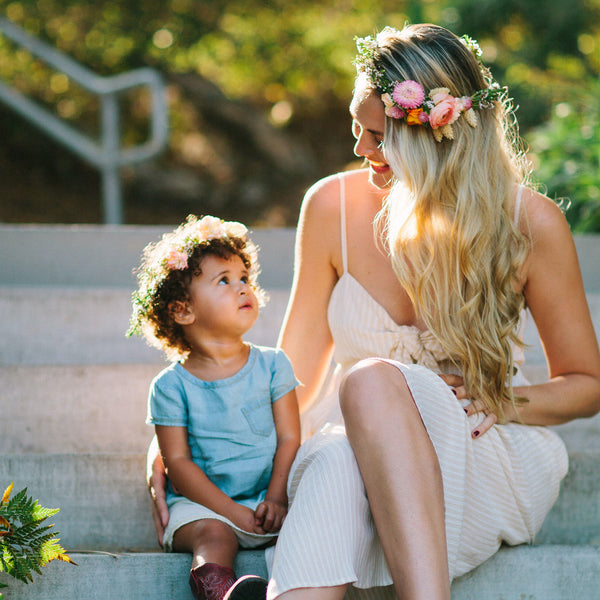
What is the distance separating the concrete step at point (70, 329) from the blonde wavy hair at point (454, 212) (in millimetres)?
1222

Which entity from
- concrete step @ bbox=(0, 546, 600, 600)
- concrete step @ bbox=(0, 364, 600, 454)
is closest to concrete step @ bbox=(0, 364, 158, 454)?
concrete step @ bbox=(0, 364, 600, 454)

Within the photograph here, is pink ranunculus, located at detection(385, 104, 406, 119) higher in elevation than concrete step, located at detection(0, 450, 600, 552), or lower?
higher

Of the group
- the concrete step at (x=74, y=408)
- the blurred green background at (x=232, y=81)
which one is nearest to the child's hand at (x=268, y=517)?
the concrete step at (x=74, y=408)

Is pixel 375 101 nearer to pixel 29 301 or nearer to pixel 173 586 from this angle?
pixel 173 586

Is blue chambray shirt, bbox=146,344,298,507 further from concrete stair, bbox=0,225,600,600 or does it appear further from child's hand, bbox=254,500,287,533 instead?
concrete stair, bbox=0,225,600,600

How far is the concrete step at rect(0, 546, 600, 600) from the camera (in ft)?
5.70

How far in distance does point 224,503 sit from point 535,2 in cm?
586

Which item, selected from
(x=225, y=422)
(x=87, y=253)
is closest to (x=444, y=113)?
(x=225, y=422)

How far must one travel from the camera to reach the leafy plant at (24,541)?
1.58 meters

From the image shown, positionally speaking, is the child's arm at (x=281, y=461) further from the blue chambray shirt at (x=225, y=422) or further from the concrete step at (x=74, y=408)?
the concrete step at (x=74, y=408)

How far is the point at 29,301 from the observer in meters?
3.02

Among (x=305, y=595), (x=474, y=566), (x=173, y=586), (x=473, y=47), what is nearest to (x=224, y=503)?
(x=173, y=586)

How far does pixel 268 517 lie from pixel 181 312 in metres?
0.54

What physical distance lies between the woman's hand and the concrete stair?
30cm
